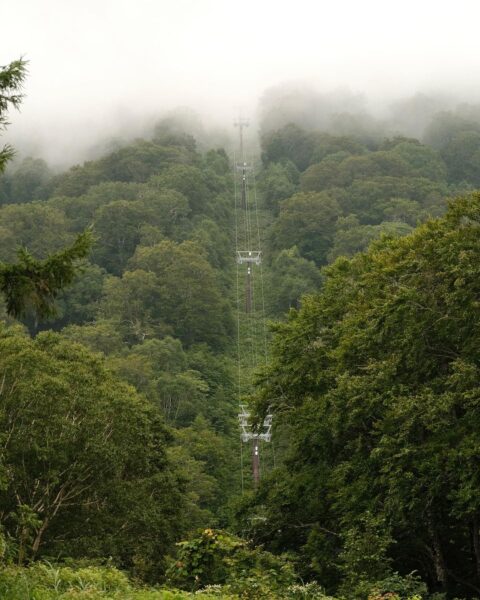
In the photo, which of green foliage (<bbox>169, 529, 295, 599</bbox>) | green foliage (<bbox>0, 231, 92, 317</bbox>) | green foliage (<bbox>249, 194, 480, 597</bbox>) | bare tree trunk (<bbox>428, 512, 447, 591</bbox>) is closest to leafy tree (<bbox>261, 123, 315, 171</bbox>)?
green foliage (<bbox>249, 194, 480, 597</bbox>)

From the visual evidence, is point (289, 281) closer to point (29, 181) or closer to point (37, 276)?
point (29, 181)

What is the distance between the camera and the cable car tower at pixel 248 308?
1921 inches

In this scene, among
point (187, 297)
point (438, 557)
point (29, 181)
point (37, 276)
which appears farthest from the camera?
point (29, 181)

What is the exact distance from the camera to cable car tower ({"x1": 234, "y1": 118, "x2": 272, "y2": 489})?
4878cm

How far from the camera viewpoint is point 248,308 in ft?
234

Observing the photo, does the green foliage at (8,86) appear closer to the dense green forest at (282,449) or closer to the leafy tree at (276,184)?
the dense green forest at (282,449)

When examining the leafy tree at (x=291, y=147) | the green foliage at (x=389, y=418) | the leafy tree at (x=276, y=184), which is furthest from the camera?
the leafy tree at (x=291, y=147)

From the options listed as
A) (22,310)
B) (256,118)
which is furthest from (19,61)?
(256,118)

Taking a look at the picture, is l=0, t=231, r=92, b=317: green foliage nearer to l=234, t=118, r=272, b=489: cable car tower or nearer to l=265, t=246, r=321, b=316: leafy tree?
l=234, t=118, r=272, b=489: cable car tower

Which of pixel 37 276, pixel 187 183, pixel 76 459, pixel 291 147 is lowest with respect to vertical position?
pixel 76 459

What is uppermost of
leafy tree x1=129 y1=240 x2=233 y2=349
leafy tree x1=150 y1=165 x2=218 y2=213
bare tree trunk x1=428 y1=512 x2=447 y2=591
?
leafy tree x1=150 y1=165 x2=218 y2=213

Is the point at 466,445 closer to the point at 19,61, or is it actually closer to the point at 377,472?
the point at 377,472

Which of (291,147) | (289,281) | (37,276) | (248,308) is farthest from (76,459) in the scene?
(291,147)

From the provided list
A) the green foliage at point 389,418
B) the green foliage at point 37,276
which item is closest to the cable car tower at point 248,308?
the green foliage at point 389,418
